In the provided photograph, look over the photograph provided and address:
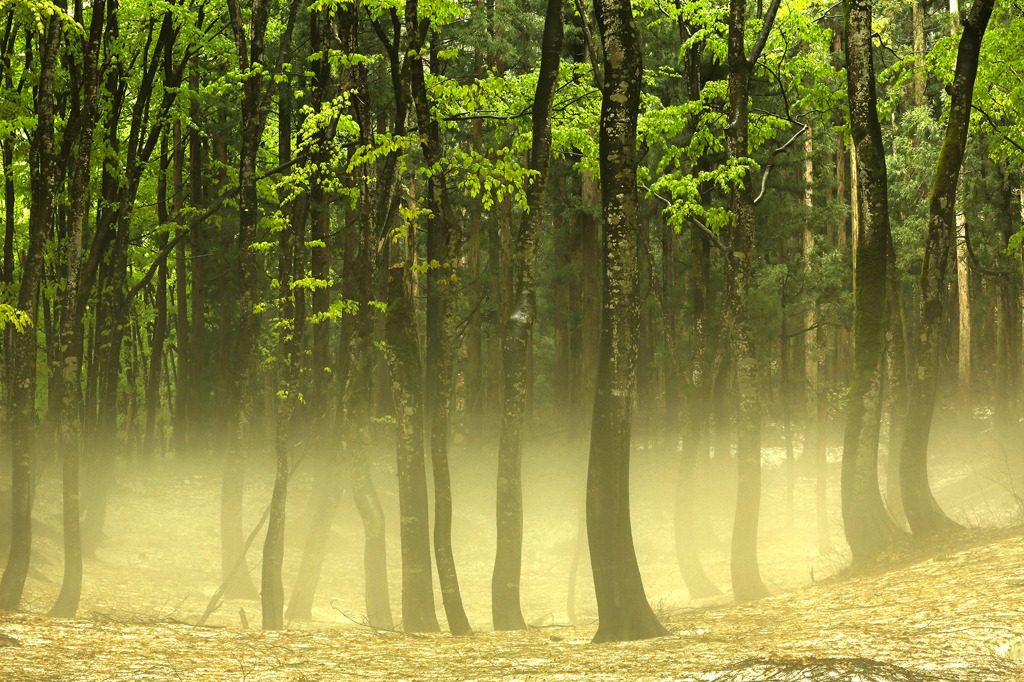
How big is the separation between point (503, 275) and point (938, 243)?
1103 centimetres

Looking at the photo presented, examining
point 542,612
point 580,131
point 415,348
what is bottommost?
point 542,612

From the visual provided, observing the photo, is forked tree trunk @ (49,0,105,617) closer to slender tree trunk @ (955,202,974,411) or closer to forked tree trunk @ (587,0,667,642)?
forked tree trunk @ (587,0,667,642)

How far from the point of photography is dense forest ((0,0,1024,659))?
37.6ft

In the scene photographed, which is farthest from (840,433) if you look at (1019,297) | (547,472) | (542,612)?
(542,612)

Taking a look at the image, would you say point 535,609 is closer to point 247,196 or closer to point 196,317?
point 196,317

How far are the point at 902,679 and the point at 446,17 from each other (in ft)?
35.4

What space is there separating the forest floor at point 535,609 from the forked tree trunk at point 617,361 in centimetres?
51

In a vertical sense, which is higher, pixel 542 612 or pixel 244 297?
pixel 244 297

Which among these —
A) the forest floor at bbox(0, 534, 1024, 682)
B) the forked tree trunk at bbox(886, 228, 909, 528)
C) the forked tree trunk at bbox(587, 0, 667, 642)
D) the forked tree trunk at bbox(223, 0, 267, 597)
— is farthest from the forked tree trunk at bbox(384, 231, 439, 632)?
the forked tree trunk at bbox(886, 228, 909, 528)

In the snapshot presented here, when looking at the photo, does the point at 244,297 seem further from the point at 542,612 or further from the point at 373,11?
the point at 542,612

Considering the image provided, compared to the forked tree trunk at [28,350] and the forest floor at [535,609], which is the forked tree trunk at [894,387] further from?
the forked tree trunk at [28,350]

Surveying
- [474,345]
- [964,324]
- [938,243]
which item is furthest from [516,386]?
[964,324]

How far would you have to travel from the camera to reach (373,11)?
503 inches

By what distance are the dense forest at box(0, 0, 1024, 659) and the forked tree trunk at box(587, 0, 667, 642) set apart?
0.03m
